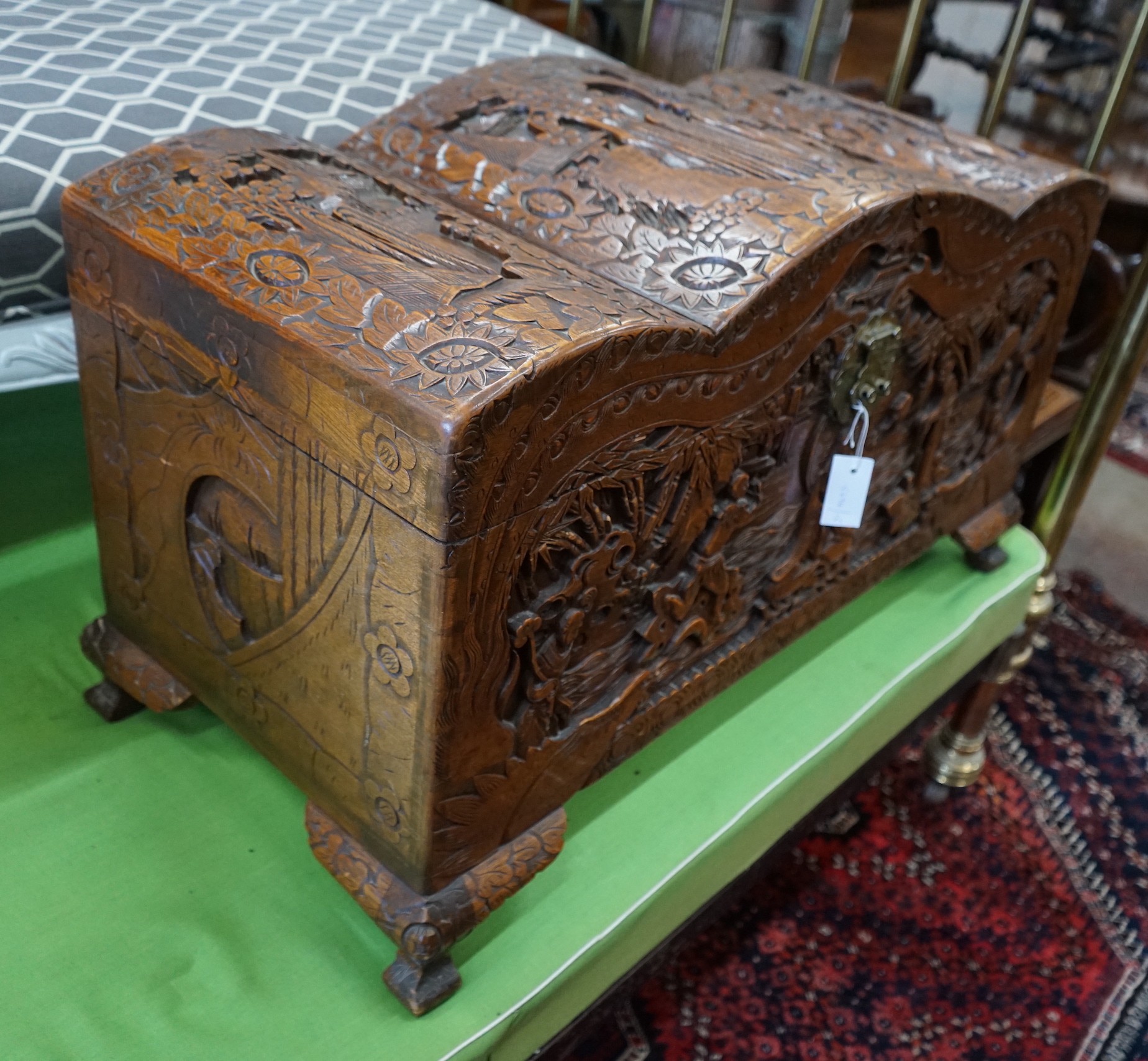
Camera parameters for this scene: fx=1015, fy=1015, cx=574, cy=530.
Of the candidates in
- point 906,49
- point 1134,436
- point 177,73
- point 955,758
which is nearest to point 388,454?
point 177,73

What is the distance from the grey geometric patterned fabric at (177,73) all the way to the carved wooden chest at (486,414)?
5.8 inches

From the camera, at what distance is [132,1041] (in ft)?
2.14

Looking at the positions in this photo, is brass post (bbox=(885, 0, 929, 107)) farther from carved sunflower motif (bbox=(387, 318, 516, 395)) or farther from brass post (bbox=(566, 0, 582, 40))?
carved sunflower motif (bbox=(387, 318, 516, 395))

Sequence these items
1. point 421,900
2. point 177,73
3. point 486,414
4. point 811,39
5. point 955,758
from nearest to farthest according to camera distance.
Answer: point 486,414 → point 421,900 → point 177,73 → point 811,39 → point 955,758

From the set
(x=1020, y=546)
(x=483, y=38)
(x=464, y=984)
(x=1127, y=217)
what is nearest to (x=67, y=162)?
(x=483, y=38)

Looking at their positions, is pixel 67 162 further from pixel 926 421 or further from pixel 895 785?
pixel 895 785

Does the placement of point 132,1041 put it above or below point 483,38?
below

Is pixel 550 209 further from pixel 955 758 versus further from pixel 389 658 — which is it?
pixel 955 758

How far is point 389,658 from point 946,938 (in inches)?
37.1

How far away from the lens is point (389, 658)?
1.97 feet

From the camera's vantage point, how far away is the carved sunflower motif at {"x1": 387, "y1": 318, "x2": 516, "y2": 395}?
1.71 feet

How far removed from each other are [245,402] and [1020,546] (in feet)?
3.37

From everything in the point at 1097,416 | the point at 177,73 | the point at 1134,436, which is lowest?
the point at 1134,436

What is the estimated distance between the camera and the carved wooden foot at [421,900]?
0.66 metres
